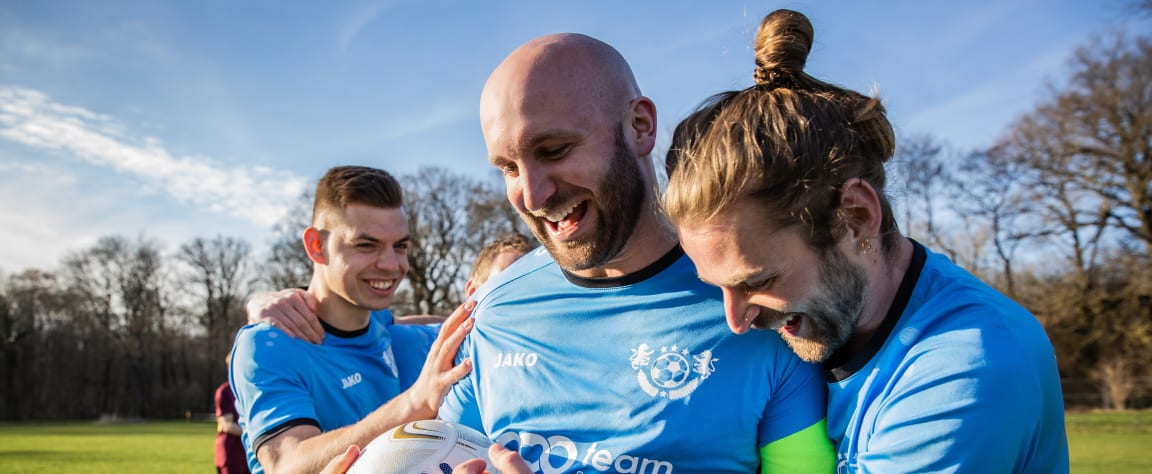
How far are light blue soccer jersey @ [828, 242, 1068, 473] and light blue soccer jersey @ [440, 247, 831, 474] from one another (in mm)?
260

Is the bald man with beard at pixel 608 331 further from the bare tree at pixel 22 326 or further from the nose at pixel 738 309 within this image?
the bare tree at pixel 22 326

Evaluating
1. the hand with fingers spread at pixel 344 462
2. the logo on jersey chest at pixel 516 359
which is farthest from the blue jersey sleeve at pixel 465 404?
the hand with fingers spread at pixel 344 462

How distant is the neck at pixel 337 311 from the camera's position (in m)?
5.46

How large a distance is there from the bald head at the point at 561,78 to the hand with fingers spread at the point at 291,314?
111 inches

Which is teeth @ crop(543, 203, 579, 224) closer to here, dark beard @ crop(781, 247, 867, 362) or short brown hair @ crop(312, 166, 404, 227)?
dark beard @ crop(781, 247, 867, 362)

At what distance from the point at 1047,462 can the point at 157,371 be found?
63107mm

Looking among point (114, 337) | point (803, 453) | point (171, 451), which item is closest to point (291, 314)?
point (803, 453)

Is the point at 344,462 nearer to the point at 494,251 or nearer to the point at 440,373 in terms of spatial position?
the point at 440,373

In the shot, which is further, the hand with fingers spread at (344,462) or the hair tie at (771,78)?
the hand with fingers spread at (344,462)

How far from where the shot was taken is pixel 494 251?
6320mm

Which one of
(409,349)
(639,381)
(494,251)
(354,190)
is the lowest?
(639,381)

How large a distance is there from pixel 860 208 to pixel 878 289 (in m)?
0.29

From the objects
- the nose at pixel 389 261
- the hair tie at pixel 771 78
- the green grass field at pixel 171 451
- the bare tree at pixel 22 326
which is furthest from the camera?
the bare tree at pixel 22 326

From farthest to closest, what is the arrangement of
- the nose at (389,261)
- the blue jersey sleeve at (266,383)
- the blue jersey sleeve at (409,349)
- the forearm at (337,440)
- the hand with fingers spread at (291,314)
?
1. the blue jersey sleeve at (409,349)
2. the nose at (389,261)
3. the hand with fingers spread at (291,314)
4. the blue jersey sleeve at (266,383)
5. the forearm at (337,440)
